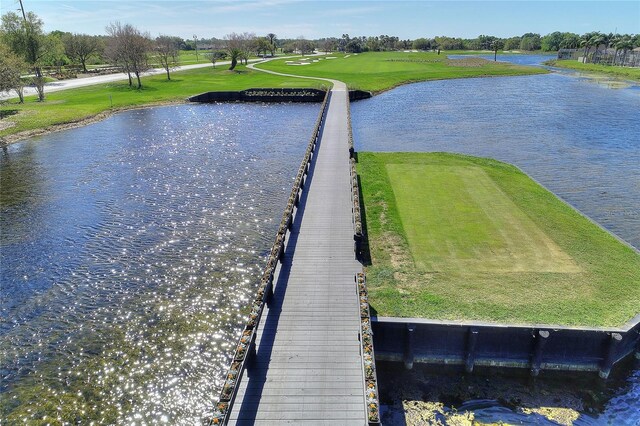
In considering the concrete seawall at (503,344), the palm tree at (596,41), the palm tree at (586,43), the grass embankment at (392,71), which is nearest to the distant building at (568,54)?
the palm tree at (586,43)

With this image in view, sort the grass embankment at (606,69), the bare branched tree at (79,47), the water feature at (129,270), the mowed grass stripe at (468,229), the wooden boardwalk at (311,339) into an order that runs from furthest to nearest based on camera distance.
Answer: the bare branched tree at (79,47) → the grass embankment at (606,69) → the mowed grass stripe at (468,229) → the water feature at (129,270) → the wooden boardwalk at (311,339)

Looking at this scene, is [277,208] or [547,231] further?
[277,208]

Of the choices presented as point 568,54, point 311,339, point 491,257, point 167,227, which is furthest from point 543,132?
point 568,54

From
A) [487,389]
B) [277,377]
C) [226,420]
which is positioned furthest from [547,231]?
[226,420]

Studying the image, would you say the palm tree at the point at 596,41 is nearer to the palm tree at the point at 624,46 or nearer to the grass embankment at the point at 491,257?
the palm tree at the point at 624,46

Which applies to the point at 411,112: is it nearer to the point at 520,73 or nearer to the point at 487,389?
the point at 487,389
